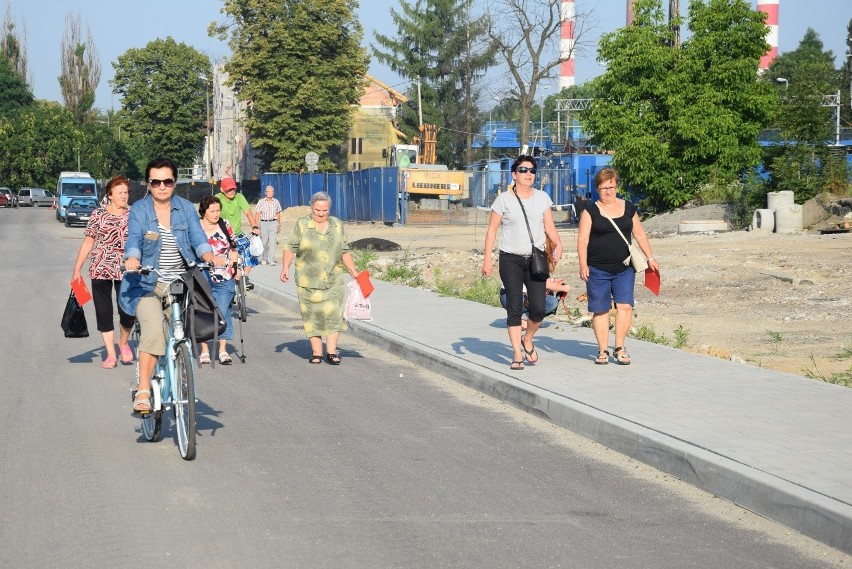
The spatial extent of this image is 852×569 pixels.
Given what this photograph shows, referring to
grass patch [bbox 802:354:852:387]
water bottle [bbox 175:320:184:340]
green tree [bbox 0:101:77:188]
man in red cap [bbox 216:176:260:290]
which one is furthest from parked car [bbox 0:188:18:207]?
Answer: water bottle [bbox 175:320:184:340]

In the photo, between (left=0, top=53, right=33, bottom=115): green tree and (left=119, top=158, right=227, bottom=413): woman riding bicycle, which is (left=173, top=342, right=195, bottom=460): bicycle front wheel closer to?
(left=119, top=158, right=227, bottom=413): woman riding bicycle

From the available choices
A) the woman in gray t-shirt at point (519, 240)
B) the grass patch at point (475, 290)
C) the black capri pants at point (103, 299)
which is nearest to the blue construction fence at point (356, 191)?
the grass patch at point (475, 290)

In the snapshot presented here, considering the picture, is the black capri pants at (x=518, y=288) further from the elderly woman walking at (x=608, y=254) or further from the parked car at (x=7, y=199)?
the parked car at (x=7, y=199)

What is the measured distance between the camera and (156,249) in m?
8.05

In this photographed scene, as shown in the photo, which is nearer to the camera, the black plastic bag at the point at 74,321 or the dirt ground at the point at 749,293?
the black plastic bag at the point at 74,321

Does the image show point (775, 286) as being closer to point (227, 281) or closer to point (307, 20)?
point (227, 281)

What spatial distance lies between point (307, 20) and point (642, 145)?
118ft

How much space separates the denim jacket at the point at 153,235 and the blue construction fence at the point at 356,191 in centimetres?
4051

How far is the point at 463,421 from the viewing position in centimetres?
924

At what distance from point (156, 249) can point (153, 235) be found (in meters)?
0.14

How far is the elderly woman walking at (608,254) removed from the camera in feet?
35.1

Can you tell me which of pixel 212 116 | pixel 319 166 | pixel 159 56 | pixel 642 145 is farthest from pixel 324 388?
pixel 212 116

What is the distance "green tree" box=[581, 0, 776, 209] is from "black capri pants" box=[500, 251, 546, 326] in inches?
1073

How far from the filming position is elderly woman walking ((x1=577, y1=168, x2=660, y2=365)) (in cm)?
1071
